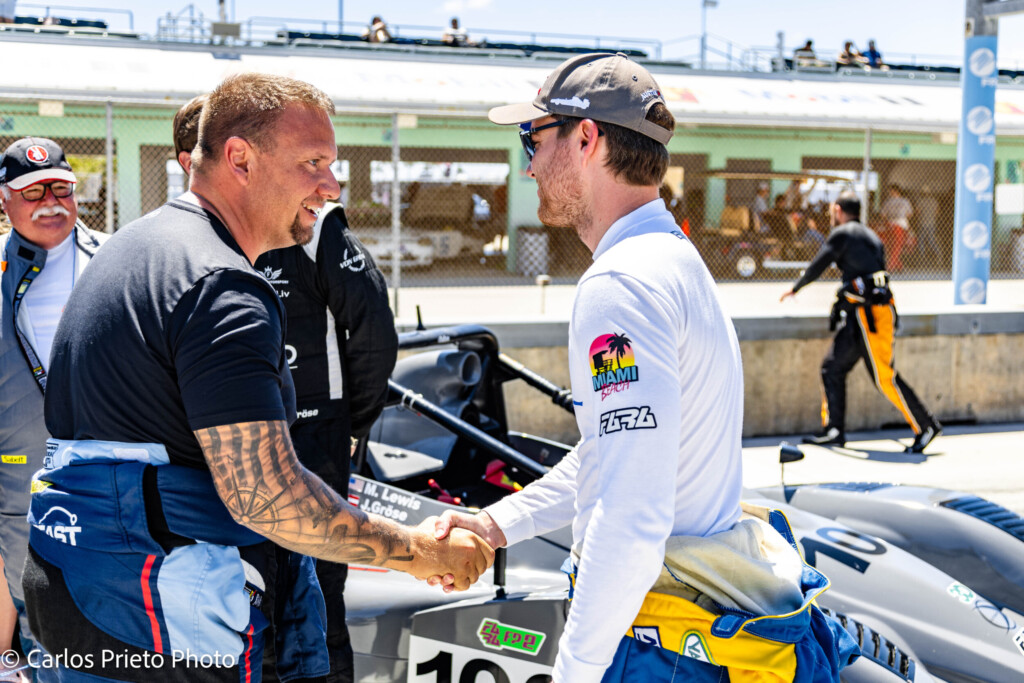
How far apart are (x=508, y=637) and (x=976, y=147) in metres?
9.04

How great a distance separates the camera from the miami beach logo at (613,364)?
5.29 feet

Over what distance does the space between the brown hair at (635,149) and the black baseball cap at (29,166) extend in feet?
7.67

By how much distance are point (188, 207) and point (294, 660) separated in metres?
1.24

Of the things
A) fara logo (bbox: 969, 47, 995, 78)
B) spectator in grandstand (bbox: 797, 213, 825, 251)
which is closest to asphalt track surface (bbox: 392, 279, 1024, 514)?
fara logo (bbox: 969, 47, 995, 78)

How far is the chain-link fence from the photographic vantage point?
15.4 meters

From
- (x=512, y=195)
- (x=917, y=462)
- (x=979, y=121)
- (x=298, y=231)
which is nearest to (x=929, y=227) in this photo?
(x=512, y=195)

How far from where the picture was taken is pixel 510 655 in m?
2.76

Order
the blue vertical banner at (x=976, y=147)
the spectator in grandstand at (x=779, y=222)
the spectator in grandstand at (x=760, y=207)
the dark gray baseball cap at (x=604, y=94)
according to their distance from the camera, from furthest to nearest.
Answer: the spectator in grandstand at (x=760, y=207) → the spectator in grandstand at (x=779, y=222) → the blue vertical banner at (x=976, y=147) → the dark gray baseball cap at (x=604, y=94)

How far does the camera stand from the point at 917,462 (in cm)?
752

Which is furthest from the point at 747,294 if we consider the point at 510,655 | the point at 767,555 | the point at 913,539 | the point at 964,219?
the point at 767,555

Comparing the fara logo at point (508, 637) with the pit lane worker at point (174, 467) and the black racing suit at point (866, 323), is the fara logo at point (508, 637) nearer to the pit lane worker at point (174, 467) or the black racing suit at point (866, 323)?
the pit lane worker at point (174, 467)

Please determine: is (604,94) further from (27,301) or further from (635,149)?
(27,301)

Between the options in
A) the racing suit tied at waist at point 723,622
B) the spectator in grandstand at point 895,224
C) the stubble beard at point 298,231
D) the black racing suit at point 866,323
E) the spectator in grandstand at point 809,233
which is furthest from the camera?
the spectator in grandstand at point 809,233

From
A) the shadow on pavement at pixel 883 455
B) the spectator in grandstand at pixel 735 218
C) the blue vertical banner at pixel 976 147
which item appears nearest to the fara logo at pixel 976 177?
the blue vertical banner at pixel 976 147
